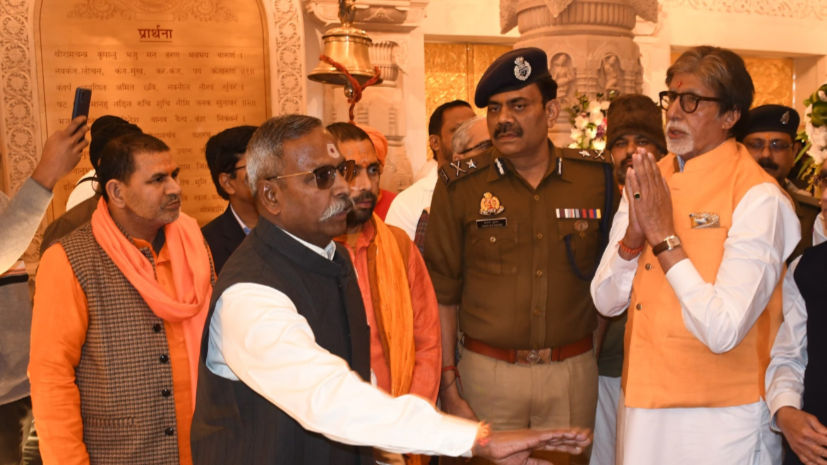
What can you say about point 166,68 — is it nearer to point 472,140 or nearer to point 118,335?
point 472,140

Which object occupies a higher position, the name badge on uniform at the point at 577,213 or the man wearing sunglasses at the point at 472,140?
the man wearing sunglasses at the point at 472,140

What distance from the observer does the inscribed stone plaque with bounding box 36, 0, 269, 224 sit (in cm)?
625

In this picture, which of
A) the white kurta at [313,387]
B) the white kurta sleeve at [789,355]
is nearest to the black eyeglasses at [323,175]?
the white kurta at [313,387]

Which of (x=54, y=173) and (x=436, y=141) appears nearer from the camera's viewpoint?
(x=54, y=173)

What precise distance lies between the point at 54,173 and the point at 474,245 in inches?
60.9

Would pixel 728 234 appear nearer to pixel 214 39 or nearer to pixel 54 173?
pixel 54 173

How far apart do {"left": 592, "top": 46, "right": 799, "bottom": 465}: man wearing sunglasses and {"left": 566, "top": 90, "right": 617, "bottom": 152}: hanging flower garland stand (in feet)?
9.65

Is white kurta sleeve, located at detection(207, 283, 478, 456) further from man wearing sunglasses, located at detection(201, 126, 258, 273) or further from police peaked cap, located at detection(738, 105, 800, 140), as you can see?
police peaked cap, located at detection(738, 105, 800, 140)

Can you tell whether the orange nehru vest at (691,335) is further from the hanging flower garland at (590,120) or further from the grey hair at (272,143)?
the hanging flower garland at (590,120)

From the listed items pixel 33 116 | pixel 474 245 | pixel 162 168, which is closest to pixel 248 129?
pixel 162 168

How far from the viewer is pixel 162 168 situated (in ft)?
8.63

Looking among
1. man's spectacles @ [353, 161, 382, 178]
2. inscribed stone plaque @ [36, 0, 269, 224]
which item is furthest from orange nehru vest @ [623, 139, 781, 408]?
inscribed stone plaque @ [36, 0, 269, 224]

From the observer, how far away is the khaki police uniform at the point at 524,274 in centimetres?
272

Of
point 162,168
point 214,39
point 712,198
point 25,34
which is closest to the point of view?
point 712,198
